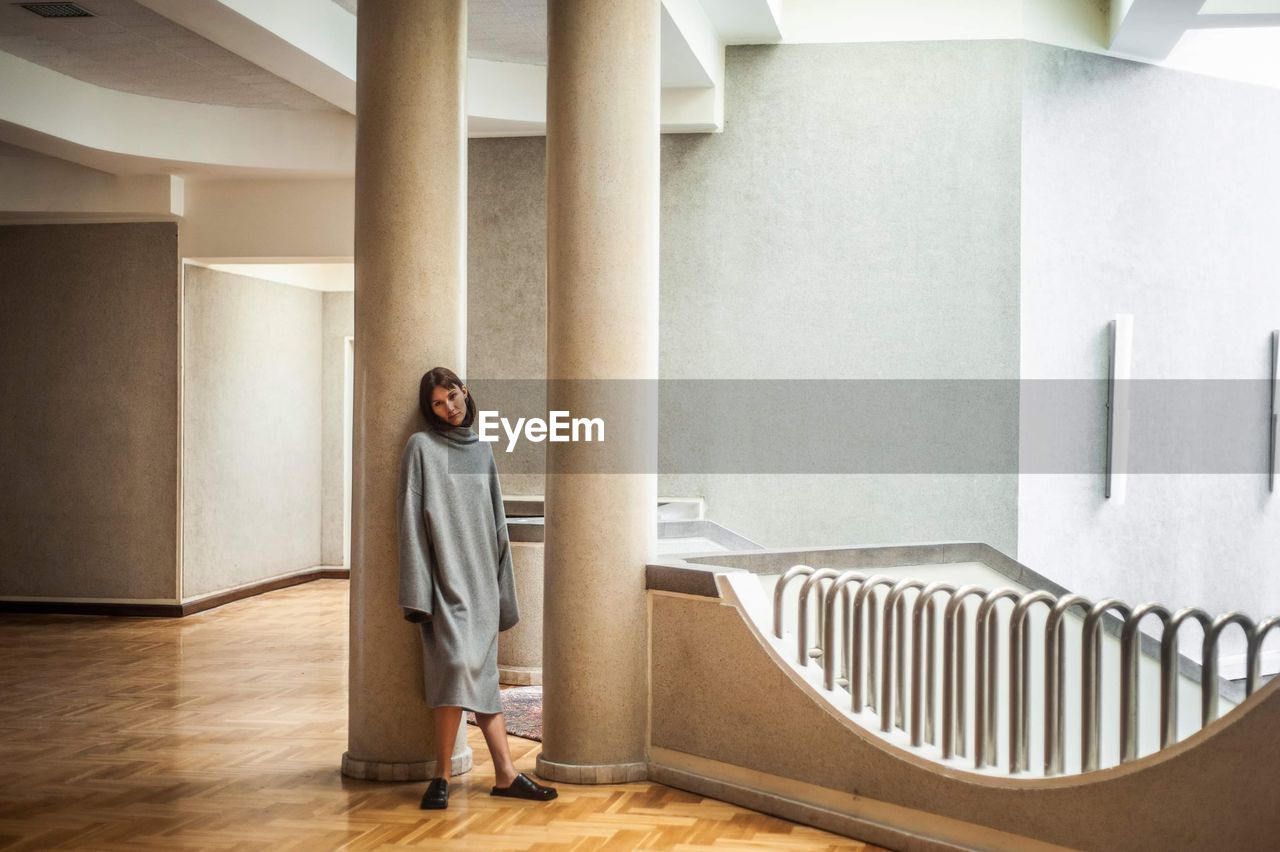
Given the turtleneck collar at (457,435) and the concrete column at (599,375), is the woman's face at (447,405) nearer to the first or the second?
the turtleneck collar at (457,435)

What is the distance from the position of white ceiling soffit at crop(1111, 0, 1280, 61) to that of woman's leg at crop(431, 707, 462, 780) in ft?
25.7

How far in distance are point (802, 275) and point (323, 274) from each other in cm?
585

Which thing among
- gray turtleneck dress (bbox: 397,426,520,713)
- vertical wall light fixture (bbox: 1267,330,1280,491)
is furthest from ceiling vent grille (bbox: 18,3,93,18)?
vertical wall light fixture (bbox: 1267,330,1280,491)

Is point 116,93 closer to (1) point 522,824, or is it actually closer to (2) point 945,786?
(1) point 522,824

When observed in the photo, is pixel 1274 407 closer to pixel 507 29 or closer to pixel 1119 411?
pixel 1119 411

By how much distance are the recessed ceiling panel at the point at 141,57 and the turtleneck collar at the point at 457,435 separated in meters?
4.58

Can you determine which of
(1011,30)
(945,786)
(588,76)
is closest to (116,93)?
(588,76)

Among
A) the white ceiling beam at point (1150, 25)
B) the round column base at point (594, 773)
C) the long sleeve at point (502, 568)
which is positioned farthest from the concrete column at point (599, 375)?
the white ceiling beam at point (1150, 25)

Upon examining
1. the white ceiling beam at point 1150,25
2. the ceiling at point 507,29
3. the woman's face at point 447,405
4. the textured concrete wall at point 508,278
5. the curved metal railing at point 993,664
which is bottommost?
the curved metal railing at point 993,664

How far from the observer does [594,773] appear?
5.91 meters

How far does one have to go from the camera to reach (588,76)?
5945 millimetres

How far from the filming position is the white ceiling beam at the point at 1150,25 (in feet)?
33.6

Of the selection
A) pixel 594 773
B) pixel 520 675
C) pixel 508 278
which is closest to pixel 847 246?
pixel 508 278

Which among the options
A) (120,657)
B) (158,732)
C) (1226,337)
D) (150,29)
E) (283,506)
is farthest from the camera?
(283,506)
